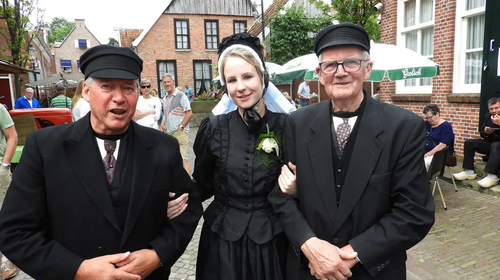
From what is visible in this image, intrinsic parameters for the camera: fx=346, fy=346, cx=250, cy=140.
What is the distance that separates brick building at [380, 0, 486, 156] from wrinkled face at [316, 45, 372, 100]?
6.50 m

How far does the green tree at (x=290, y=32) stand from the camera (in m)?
15.9

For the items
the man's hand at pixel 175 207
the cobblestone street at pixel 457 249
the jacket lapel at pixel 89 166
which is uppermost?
the jacket lapel at pixel 89 166

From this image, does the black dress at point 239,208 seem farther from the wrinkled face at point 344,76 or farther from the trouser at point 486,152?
the trouser at point 486,152

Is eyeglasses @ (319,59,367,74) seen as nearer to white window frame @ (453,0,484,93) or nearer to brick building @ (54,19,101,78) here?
white window frame @ (453,0,484,93)

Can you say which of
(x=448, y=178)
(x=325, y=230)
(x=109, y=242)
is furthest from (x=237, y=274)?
(x=448, y=178)

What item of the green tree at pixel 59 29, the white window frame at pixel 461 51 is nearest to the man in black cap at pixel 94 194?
the white window frame at pixel 461 51

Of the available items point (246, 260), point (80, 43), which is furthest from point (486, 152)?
point (80, 43)

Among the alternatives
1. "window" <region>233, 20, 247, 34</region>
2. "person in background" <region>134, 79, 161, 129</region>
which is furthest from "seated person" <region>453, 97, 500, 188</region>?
"window" <region>233, 20, 247, 34</region>

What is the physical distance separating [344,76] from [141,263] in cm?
134

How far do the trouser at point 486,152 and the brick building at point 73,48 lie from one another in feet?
178

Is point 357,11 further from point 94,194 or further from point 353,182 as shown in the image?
point 94,194

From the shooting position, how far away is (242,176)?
6.87 feet

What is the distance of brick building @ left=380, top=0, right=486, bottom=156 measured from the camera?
282 inches

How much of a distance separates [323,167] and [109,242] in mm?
1081
